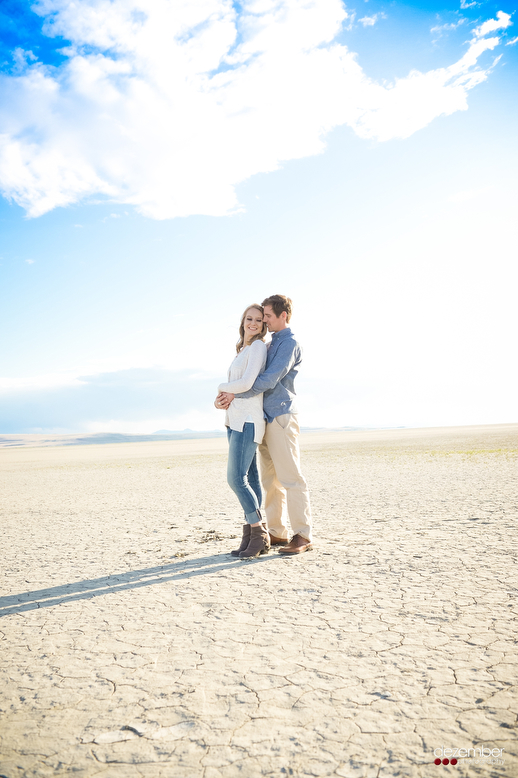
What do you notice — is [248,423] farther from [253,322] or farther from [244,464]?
[253,322]

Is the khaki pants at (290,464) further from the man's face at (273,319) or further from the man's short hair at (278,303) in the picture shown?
the man's short hair at (278,303)

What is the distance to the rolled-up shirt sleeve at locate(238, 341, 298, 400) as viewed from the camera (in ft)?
12.7

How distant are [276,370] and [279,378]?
0.07m

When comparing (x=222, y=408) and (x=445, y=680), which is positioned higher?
(x=222, y=408)

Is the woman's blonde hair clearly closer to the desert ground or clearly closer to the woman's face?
the woman's face

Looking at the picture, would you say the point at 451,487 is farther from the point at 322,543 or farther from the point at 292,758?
the point at 292,758

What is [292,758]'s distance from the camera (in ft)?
5.18

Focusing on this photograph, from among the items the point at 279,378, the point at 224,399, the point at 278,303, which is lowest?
the point at 224,399

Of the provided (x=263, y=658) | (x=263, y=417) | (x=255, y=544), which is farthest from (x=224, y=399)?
(x=263, y=658)

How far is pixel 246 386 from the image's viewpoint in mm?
3805

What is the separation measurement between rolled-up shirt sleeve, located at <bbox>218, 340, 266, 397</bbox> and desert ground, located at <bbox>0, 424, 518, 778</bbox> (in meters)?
1.52

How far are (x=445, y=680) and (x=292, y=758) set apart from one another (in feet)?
2.72

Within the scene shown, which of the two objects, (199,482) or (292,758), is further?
(199,482)

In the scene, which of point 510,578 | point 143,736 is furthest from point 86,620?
point 510,578
